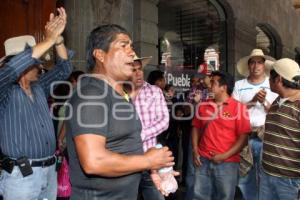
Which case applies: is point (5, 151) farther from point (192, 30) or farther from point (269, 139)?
point (192, 30)

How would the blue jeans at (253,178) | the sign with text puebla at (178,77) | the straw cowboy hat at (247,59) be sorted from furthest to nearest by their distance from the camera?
the sign with text puebla at (178,77) < the straw cowboy hat at (247,59) < the blue jeans at (253,178)

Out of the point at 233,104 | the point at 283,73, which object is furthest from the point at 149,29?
the point at 283,73

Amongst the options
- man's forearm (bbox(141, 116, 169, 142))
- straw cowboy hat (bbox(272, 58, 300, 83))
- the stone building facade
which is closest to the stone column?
the stone building facade

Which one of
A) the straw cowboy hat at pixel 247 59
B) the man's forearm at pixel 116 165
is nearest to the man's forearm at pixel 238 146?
the straw cowboy hat at pixel 247 59

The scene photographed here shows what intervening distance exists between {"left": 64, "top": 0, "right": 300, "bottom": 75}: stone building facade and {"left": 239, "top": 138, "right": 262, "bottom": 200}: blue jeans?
3.19m

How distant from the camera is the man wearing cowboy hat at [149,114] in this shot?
4453mm

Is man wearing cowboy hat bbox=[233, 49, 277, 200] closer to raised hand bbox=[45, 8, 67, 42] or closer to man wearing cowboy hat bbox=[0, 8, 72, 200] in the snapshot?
man wearing cowboy hat bbox=[0, 8, 72, 200]

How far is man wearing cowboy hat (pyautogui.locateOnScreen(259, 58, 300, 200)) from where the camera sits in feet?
13.5

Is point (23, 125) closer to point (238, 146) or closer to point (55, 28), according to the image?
point (55, 28)

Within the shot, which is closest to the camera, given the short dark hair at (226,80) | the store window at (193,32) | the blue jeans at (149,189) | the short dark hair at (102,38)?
the short dark hair at (102,38)

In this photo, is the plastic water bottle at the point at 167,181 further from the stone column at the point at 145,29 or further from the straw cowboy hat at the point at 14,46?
the stone column at the point at 145,29

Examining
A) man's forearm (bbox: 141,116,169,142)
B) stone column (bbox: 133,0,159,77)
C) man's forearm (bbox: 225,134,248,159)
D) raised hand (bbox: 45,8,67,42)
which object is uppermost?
stone column (bbox: 133,0,159,77)

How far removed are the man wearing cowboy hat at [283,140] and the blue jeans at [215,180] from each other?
667mm

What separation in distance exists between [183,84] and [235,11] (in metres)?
4.18
